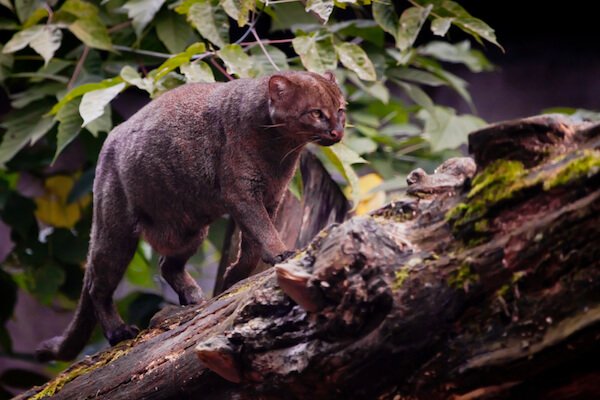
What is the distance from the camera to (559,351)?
1650 millimetres

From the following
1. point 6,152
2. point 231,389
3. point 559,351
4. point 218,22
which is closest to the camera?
point 559,351

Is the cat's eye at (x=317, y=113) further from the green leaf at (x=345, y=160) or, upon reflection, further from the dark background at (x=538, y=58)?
the dark background at (x=538, y=58)

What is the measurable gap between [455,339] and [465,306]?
0.26 feet

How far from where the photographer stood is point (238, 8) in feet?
10.6

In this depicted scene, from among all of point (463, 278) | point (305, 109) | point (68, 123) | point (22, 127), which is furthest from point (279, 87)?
point (22, 127)

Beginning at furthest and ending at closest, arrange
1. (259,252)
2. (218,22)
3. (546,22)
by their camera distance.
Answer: (546,22), (218,22), (259,252)

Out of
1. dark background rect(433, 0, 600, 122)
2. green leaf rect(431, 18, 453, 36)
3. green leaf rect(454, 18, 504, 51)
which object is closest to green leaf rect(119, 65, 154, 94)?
green leaf rect(431, 18, 453, 36)

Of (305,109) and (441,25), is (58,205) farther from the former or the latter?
(441,25)

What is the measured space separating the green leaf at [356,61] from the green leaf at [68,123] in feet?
4.20

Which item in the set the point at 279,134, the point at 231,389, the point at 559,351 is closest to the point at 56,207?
the point at 279,134

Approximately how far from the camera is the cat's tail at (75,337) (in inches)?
147

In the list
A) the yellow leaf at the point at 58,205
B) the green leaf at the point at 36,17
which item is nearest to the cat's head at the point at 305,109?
the green leaf at the point at 36,17

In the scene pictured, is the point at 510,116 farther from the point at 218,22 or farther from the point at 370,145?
the point at 218,22

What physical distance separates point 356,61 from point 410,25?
0.98ft
